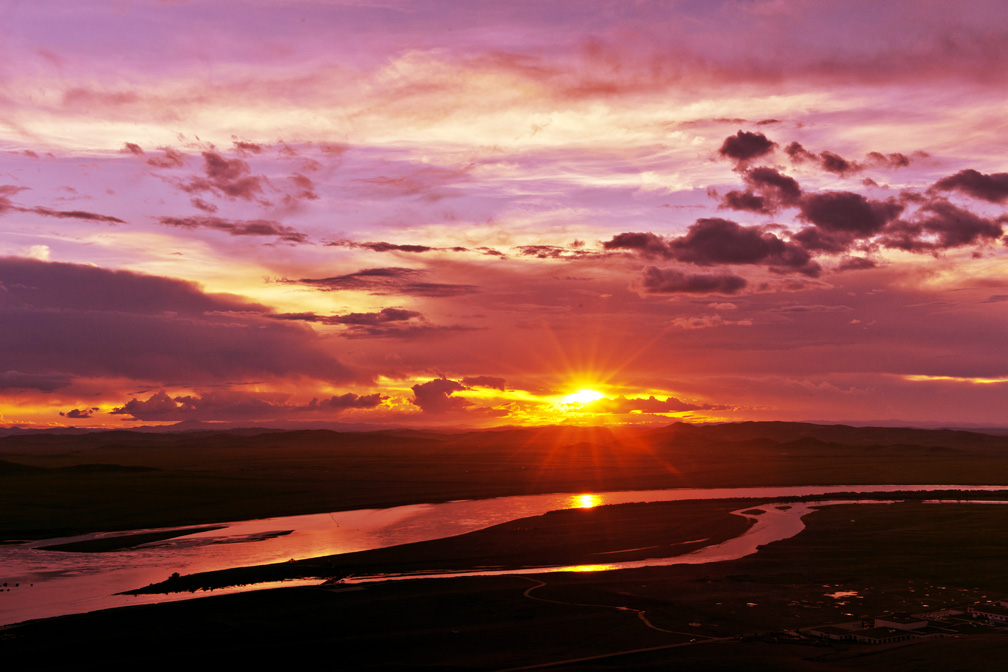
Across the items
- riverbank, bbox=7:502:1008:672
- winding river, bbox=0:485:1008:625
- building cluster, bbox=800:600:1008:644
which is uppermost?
winding river, bbox=0:485:1008:625

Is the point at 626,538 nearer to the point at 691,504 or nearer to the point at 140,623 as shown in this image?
the point at 691,504

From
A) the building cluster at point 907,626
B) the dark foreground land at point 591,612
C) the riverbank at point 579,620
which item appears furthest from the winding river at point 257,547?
the building cluster at point 907,626

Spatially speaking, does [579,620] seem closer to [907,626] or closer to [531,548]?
[907,626]

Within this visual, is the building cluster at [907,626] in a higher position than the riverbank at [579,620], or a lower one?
lower

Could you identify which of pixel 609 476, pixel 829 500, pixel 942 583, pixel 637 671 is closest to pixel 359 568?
pixel 637 671

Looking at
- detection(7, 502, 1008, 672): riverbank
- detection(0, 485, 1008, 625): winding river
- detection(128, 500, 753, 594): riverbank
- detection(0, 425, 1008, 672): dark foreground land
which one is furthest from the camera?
detection(128, 500, 753, 594): riverbank

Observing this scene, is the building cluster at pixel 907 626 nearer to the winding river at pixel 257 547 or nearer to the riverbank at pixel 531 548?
the winding river at pixel 257 547

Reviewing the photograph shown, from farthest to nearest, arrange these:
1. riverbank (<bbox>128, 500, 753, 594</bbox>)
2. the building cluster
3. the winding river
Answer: riverbank (<bbox>128, 500, 753, 594</bbox>) < the winding river < the building cluster

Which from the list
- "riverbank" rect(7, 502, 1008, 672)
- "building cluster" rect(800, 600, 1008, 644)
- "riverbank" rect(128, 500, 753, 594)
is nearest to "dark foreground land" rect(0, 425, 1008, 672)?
"riverbank" rect(7, 502, 1008, 672)

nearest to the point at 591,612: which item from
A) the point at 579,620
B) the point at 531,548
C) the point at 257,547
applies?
the point at 579,620

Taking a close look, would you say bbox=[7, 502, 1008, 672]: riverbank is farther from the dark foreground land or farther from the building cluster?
the building cluster
